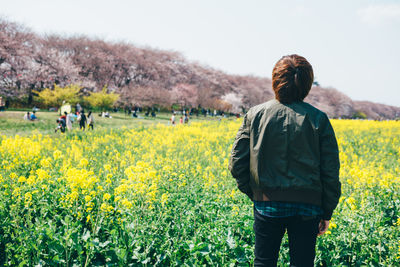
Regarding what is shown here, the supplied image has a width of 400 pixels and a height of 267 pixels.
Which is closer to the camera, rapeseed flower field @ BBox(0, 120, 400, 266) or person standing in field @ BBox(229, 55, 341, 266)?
person standing in field @ BBox(229, 55, 341, 266)

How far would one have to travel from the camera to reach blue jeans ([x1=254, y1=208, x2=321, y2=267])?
2.03 m

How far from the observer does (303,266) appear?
6.88 feet

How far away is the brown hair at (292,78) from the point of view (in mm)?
1970

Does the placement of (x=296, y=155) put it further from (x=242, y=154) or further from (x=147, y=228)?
(x=147, y=228)

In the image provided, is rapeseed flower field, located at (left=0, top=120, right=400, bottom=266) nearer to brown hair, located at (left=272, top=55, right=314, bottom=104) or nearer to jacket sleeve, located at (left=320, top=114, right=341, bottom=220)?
jacket sleeve, located at (left=320, top=114, right=341, bottom=220)

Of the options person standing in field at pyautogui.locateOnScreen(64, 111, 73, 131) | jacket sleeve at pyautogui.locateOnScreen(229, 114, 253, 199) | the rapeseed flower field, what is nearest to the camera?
jacket sleeve at pyautogui.locateOnScreen(229, 114, 253, 199)

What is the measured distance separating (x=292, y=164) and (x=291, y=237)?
0.60 metres

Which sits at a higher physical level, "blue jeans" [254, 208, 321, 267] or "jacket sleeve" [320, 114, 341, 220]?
"jacket sleeve" [320, 114, 341, 220]

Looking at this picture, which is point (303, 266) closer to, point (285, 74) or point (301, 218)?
point (301, 218)

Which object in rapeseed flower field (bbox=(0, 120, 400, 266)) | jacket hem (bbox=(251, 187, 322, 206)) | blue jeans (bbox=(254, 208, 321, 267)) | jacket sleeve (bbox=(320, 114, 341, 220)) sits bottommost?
rapeseed flower field (bbox=(0, 120, 400, 266))

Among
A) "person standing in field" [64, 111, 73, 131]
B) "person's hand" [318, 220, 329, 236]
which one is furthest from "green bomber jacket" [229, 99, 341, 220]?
"person standing in field" [64, 111, 73, 131]

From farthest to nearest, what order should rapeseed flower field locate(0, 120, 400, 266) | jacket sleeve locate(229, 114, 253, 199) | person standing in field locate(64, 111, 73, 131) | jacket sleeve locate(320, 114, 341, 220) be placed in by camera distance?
person standing in field locate(64, 111, 73, 131) → rapeseed flower field locate(0, 120, 400, 266) → jacket sleeve locate(229, 114, 253, 199) → jacket sleeve locate(320, 114, 341, 220)

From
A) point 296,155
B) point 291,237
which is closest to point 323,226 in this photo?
point 291,237

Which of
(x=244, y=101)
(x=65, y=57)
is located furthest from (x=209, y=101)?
(x=65, y=57)
